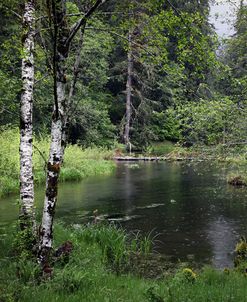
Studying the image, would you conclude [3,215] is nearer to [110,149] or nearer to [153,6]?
[153,6]

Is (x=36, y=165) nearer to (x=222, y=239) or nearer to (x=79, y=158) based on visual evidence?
(x=79, y=158)

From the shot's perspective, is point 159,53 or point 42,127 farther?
point 42,127

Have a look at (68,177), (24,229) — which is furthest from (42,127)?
(24,229)

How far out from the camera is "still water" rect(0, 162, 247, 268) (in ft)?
40.5

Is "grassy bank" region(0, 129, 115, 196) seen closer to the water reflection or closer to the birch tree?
the water reflection

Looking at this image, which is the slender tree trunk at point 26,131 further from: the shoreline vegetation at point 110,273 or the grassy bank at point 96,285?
the grassy bank at point 96,285

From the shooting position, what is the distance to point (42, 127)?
35.1 metres

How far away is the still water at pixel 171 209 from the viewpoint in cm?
1234

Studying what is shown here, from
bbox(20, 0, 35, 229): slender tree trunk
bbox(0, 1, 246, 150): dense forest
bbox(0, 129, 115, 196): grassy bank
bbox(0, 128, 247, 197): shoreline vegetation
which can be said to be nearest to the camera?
bbox(0, 1, 246, 150): dense forest

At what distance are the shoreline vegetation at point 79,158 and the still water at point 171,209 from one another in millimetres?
524

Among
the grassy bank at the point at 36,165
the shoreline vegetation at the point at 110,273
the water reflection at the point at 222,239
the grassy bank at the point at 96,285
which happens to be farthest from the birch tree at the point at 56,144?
the grassy bank at the point at 36,165

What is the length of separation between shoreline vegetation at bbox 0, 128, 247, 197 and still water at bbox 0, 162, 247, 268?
1.72 ft

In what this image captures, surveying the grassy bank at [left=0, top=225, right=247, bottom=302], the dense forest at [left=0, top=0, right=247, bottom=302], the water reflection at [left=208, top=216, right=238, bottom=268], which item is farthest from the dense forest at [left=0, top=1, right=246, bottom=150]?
the water reflection at [left=208, top=216, right=238, bottom=268]

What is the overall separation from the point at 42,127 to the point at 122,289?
96.0 feet
